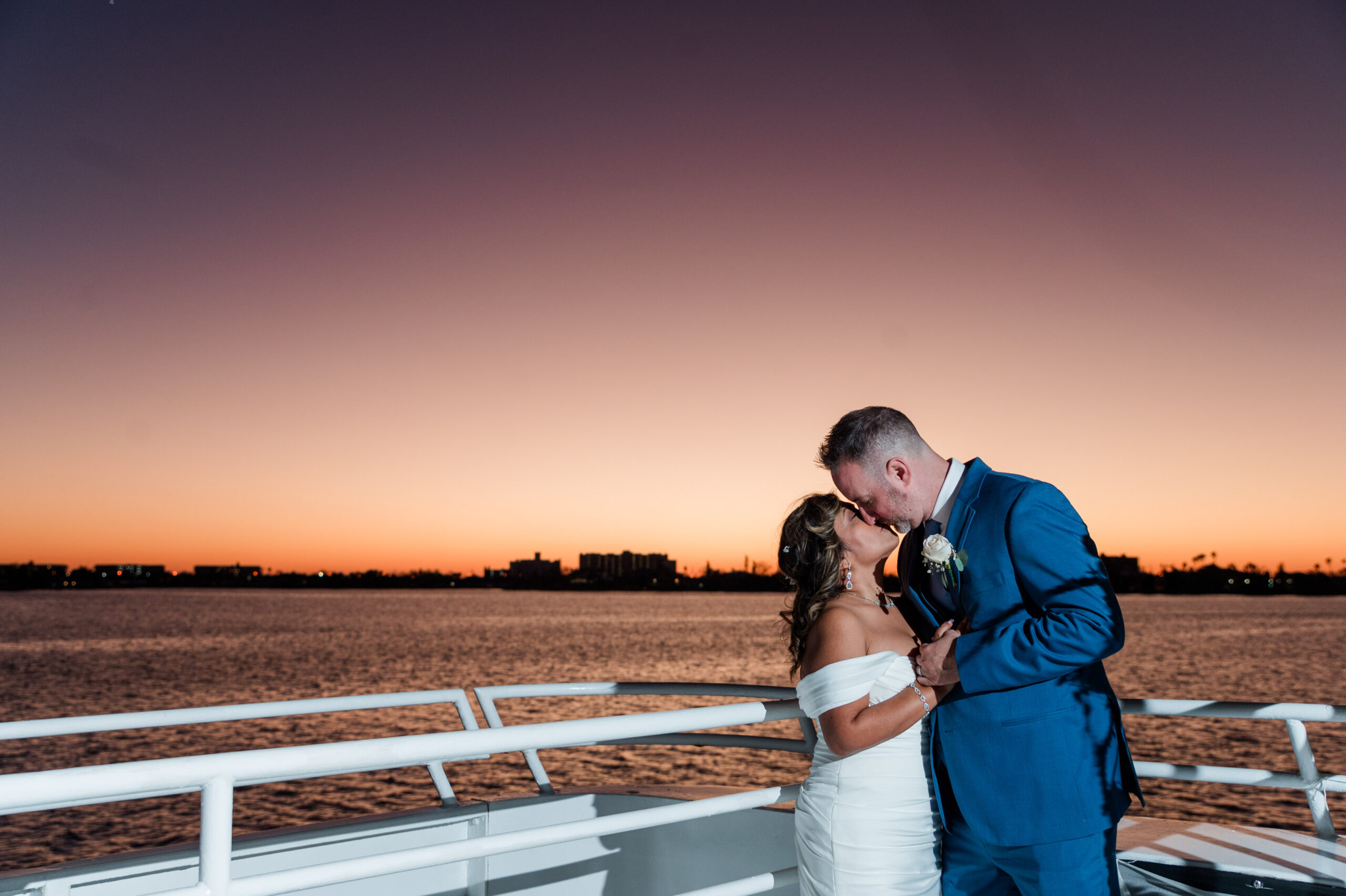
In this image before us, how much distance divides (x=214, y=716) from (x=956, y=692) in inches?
74.0

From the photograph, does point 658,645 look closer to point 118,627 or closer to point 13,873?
point 118,627

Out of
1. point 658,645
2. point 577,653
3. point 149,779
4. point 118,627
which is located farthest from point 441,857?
point 118,627

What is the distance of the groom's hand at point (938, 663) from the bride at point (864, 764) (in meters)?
0.03

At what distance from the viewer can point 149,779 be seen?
3.84 feet

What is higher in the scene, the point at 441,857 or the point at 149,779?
the point at 149,779

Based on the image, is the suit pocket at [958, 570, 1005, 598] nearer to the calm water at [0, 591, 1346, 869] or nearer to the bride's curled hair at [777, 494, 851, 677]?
the bride's curled hair at [777, 494, 851, 677]

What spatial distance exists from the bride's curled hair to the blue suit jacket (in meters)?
0.38

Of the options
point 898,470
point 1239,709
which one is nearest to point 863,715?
point 898,470

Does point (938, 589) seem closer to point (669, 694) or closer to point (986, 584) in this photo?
point (986, 584)

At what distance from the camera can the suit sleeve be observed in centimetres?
189

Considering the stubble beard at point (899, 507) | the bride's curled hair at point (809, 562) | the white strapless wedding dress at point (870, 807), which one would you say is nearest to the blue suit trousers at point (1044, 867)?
the white strapless wedding dress at point (870, 807)

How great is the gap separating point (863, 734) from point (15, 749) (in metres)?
34.3

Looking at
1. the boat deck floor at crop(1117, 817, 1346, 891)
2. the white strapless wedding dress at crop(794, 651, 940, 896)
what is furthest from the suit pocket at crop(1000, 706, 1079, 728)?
the boat deck floor at crop(1117, 817, 1346, 891)

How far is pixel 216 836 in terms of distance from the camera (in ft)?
3.92
